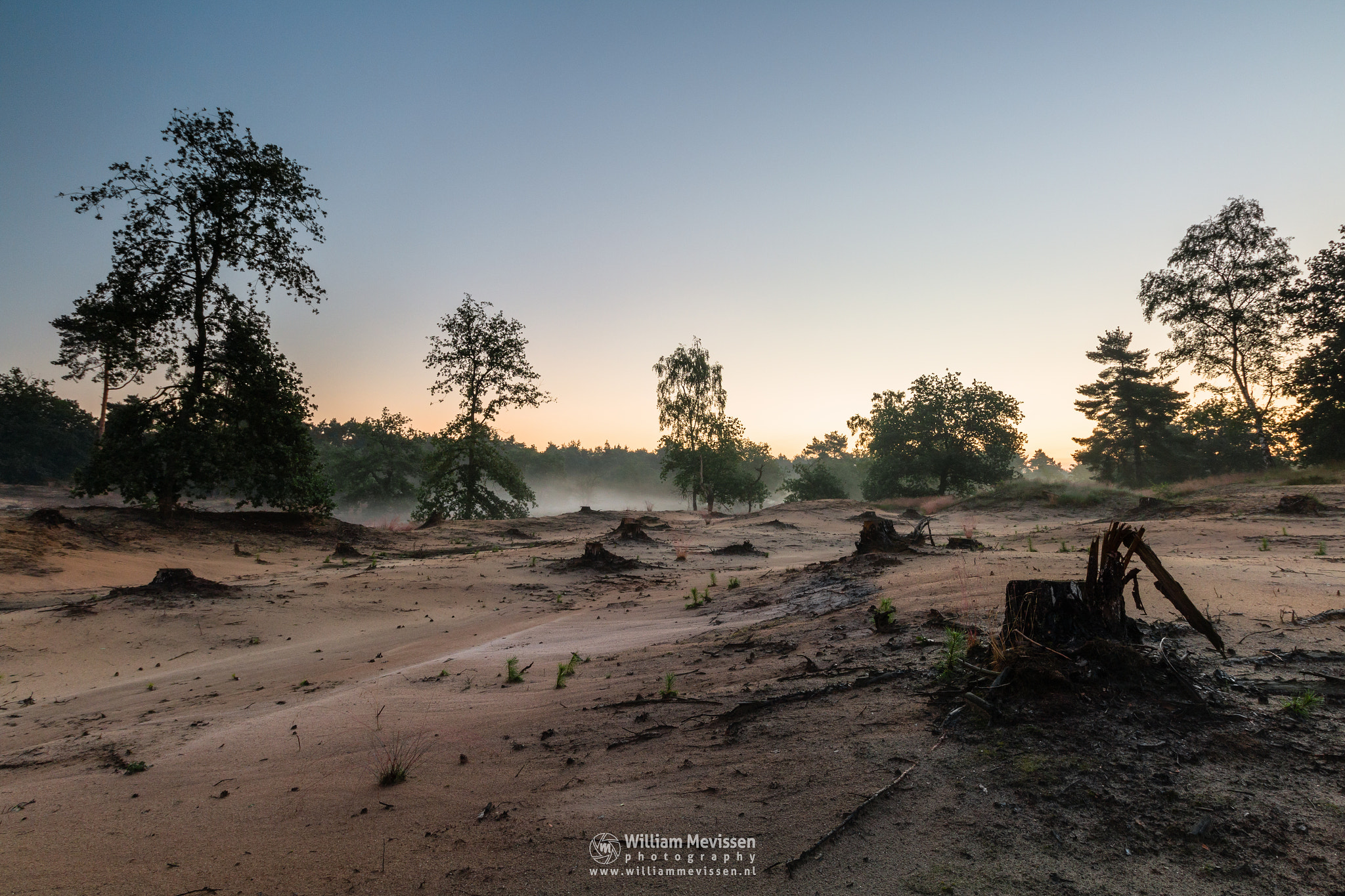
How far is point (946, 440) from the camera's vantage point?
124 ft

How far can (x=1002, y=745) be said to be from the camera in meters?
2.56

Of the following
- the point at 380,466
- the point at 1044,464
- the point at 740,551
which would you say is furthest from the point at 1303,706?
the point at 1044,464

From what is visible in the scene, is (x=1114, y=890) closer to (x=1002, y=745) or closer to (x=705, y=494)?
(x=1002, y=745)

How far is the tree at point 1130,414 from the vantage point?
132 feet

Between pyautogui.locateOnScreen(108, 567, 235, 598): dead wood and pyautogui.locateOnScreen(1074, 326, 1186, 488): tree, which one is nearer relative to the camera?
pyautogui.locateOnScreen(108, 567, 235, 598): dead wood

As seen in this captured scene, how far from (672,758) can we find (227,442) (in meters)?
18.5

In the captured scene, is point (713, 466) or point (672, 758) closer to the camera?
point (672, 758)

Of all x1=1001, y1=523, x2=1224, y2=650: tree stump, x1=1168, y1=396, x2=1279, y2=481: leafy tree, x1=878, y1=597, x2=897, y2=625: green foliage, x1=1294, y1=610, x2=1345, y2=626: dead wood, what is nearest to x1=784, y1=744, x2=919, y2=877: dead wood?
x1=1001, y1=523, x2=1224, y2=650: tree stump

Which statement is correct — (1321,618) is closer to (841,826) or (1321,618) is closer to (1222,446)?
(841,826)

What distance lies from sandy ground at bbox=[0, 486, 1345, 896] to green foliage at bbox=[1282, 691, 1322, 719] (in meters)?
0.05

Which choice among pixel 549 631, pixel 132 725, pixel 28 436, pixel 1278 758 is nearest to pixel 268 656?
pixel 132 725

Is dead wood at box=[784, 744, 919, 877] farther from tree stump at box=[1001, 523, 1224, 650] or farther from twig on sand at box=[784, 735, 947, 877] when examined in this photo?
tree stump at box=[1001, 523, 1224, 650]

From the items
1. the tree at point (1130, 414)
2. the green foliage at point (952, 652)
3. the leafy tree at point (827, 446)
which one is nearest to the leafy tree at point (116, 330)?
the green foliage at point (952, 652)

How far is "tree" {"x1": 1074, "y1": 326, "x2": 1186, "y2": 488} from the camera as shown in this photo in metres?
40.1
